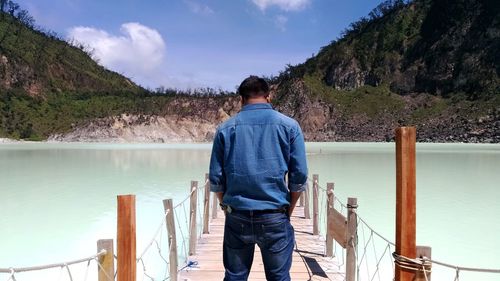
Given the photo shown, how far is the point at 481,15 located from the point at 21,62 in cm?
9202

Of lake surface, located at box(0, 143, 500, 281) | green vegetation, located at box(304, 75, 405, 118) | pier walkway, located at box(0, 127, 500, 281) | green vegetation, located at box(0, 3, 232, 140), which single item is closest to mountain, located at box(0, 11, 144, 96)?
green vegetation, located at box(0, 3, 232, 140)

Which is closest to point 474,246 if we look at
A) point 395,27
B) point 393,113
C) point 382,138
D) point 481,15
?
point 382,138

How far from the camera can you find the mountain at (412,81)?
73500 mm

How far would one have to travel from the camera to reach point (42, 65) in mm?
105250

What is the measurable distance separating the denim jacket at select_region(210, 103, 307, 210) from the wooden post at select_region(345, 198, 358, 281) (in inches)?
92.3

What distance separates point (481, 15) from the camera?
3310 inches

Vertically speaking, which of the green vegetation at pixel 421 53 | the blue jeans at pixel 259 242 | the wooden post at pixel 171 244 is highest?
the green vegetation at pixel 421 53

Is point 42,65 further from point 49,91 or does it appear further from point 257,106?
point 257,106

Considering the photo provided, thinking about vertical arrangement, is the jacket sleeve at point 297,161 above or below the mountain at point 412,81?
below

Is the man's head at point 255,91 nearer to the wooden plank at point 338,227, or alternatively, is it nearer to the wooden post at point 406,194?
the wooden post at point 406,194

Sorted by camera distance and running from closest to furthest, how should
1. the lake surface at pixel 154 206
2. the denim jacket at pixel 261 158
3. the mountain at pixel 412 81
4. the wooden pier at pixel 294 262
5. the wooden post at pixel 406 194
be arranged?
the denim jacket at pixel 261 158
the wooden post at pixel 406 194
the wooden pier at pixel 294 262
the lake surface at pixel 154 206
the mountain at pixel 412 81

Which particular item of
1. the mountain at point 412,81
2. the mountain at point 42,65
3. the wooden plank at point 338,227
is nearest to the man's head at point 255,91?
the wooden plank at point 338,227

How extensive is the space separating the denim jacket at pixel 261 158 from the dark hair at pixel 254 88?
15cm

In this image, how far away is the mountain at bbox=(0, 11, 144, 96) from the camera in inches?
3789
